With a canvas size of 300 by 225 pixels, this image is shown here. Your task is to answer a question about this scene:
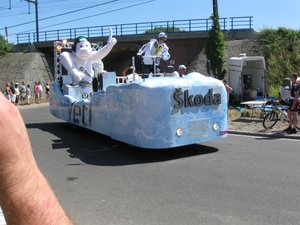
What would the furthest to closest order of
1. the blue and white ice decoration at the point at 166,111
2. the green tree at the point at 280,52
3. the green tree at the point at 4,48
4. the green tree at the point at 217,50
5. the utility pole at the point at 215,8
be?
the green tree at the point at 4,48 < the green tree at the point at 217,50 < the utility pole at the point at 215,8 < the green tree at the point at 280,52 < the blue and white ice decoration at the point at 166,111

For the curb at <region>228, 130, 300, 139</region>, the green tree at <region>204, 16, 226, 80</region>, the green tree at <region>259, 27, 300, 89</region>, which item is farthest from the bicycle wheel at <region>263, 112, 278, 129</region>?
the green tree at <region>204, 16, 226, 80</region>

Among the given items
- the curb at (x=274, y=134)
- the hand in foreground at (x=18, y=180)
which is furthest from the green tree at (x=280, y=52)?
the hand in foreground at (x=18, y=180)

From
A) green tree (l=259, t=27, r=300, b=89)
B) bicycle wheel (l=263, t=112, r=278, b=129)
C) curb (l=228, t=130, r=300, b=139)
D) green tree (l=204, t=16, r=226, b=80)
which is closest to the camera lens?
curb (l=228, t=130, r=300, b=139)

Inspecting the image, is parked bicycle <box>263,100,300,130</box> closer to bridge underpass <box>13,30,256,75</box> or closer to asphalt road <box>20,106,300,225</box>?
asphalt road <box>20,106,300,225</box>

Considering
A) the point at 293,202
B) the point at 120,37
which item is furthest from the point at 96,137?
the point at 120,37

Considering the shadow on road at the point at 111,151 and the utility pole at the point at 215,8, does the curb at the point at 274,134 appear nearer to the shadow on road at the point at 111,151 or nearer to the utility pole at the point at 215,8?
the shadow on road at the point at 111,151

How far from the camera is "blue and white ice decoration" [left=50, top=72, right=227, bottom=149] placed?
768 centimetres

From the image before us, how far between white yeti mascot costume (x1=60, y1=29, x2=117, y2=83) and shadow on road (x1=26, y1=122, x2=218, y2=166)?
241 centimetres

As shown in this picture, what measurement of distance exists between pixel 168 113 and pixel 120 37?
96.6ft

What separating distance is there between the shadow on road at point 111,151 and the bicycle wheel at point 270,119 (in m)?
3.69

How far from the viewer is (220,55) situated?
25.5m

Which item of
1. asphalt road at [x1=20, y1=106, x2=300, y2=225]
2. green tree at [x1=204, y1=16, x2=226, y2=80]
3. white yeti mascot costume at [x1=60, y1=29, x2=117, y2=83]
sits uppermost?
green tree at [x1=204, y1=16, x2=226, y2=80]

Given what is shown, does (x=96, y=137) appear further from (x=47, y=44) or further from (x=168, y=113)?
(x=47, y=44)

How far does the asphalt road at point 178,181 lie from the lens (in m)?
4.79
